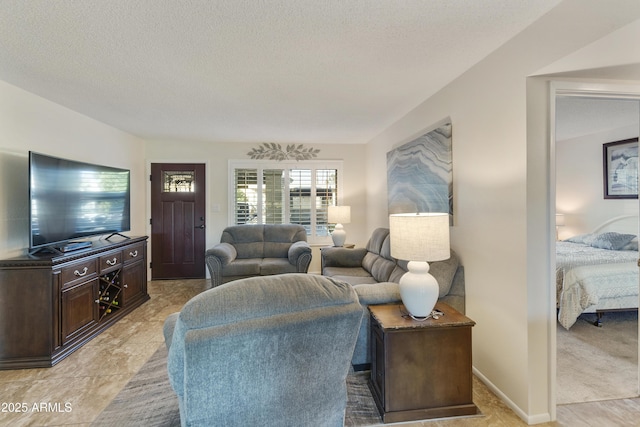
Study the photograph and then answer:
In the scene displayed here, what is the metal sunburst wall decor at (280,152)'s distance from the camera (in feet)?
16.5

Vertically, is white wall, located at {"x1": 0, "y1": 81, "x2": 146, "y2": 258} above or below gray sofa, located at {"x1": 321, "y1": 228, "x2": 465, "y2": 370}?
above

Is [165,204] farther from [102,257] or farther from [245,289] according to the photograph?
[245,289]

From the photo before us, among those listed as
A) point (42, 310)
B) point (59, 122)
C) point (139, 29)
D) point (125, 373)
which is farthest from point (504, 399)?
point (59, 122)

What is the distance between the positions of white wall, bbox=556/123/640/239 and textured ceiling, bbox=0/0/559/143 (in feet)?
9.98

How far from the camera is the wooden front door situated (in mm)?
4848

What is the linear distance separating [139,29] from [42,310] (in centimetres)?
230

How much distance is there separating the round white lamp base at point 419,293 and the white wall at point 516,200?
1.79 ft

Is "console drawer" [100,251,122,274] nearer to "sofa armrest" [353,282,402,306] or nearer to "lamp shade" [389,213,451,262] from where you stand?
"sofa armrest" [353,282,402,306]

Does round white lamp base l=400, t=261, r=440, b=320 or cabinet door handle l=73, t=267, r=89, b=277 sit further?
cabinet door handle l=73, t=267, r=89, b=277

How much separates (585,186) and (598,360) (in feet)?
9.86

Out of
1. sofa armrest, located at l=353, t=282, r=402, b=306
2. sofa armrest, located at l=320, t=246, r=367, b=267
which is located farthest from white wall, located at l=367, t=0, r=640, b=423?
sofa armrest, located at l=320, t=246, r=367, b=267

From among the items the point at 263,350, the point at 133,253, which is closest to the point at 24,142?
the point at 133,253

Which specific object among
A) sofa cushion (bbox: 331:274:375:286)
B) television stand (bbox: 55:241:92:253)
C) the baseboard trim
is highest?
television stand (bbox: 55:241:92:253)

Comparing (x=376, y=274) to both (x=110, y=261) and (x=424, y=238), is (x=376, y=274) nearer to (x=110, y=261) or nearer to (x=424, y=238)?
(x=424, y=238)
